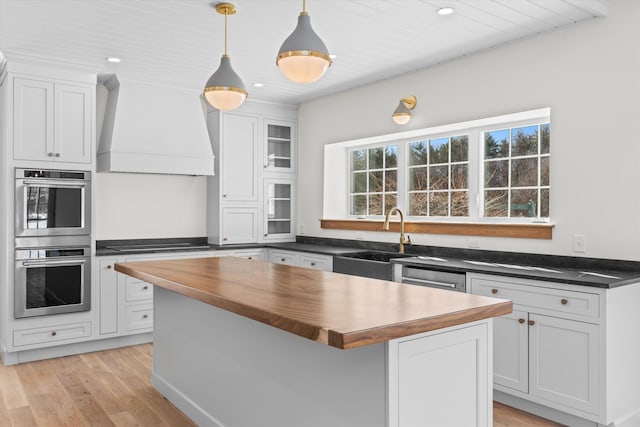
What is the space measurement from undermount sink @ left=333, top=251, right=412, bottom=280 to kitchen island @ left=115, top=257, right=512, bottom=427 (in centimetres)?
122

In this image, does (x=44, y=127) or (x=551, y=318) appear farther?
(x=44, y=127)

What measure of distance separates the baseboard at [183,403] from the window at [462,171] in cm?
→ 263

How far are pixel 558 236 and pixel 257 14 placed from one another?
255 cm

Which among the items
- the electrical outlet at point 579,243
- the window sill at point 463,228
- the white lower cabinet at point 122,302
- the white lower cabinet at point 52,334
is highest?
the window sill at point 463,228

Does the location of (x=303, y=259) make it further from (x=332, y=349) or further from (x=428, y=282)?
(x=332, y=349)

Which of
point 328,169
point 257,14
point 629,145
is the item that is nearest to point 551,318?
point 629,145

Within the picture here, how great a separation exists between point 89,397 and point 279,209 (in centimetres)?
303

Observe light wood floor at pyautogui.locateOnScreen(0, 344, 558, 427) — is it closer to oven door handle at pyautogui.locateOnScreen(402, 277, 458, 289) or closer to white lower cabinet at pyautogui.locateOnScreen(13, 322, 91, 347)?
white lower cabinet at pyautogui.locateOnScreen(13, 322, 91, 347)

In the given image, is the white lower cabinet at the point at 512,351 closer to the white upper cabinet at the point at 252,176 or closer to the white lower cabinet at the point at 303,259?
the white lower cabinet at the point at 303,259

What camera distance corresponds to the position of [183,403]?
10.8 ft

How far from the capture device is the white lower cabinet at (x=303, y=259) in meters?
4.80

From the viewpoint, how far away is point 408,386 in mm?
1821

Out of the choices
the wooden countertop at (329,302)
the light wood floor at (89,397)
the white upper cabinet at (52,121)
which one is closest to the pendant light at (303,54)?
the wooden countertop at (329,302)

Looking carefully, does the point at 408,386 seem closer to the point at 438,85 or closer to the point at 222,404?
the point at 222,404
